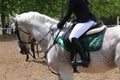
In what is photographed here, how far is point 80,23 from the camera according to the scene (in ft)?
18.6

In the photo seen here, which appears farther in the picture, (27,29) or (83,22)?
(27,29)

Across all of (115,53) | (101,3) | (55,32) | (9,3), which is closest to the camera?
(115,53)

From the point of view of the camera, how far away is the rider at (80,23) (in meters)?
5.54

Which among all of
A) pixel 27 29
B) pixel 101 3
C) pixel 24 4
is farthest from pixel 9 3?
pixel 27 29

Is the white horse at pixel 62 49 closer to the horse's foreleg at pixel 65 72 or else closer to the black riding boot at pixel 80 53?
the horse's foreleg at pixel 65 72

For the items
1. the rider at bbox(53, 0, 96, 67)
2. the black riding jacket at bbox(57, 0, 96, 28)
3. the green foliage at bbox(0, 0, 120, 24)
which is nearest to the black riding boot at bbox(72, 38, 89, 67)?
the rider at bbox(53, 0, 96, 67)

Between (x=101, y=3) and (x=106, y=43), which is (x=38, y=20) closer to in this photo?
(x=106, y=43)

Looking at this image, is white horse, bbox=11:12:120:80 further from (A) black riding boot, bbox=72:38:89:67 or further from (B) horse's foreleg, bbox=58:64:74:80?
(A) black riding boot, bbox=72:38:89:67

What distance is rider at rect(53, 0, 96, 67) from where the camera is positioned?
5543mm

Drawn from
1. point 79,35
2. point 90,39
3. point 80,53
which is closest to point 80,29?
point 79,35

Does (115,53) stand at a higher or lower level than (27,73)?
higher

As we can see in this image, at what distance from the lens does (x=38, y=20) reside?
244 inches

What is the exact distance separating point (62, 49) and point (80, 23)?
589mm

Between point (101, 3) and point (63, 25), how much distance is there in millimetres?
37934
